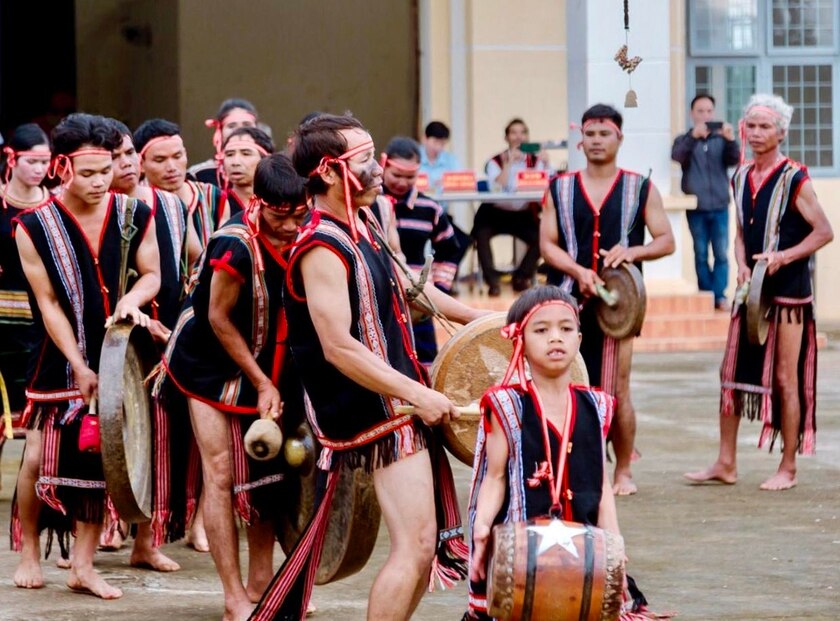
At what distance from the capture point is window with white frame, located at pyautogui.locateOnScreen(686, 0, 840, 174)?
1720 centimetres

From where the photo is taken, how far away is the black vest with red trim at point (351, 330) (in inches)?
211

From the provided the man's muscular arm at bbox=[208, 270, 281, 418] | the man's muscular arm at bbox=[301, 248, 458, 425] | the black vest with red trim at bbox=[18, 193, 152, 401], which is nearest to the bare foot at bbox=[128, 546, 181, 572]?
the black vest with red trim at bbox=[18, 193, 152, 401]

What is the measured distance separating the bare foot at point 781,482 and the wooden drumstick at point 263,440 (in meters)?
3.41

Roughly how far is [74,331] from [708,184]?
31.4 ft

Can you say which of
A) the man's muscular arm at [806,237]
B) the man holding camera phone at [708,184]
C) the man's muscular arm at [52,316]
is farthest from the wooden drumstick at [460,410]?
the man holding camera phone at [708,184]

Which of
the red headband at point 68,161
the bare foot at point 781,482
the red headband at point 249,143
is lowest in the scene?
the bare foot at point 781,482

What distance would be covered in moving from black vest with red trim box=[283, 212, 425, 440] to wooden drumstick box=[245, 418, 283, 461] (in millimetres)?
581

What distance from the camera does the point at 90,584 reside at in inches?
267

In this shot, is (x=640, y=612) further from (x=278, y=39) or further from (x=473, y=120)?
(x=278, y=39)

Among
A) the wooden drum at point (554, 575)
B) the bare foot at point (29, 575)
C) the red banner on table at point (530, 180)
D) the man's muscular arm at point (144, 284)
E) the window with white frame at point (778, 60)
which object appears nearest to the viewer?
the wooden drum at point (554, 575)

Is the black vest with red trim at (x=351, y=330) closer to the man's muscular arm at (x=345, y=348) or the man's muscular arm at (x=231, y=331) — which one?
the man's muscular arm at (x=345, y=348)

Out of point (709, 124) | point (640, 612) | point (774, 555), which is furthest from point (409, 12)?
point (640, 612)

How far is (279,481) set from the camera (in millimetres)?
6402

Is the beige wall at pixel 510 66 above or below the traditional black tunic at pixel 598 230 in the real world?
above
